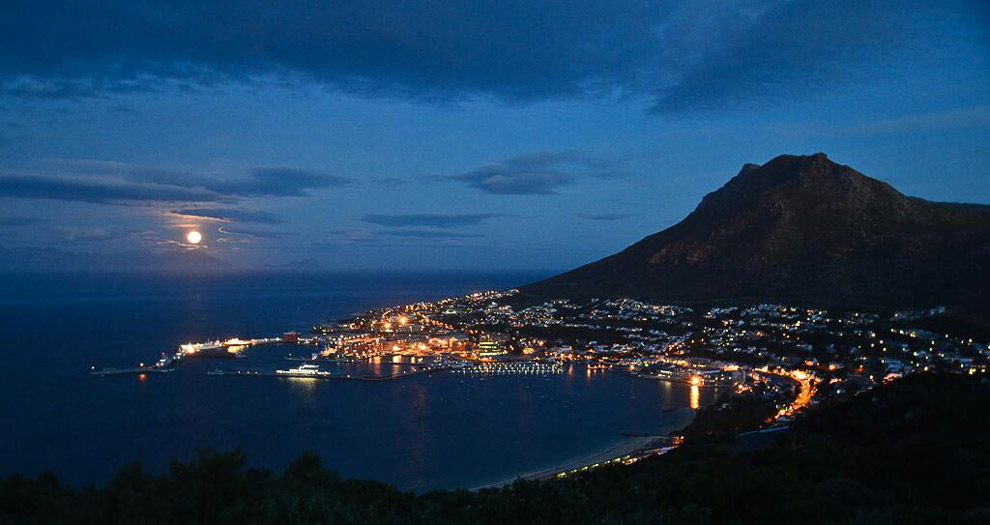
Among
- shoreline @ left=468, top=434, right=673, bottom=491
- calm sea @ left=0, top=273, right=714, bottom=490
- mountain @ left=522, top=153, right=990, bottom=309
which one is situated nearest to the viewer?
shoreline @ left=468, top=434, right=673, bottom=491

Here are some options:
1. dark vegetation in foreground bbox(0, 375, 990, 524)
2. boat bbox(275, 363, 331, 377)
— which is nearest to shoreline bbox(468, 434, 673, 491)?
dark vegetation in foreground bbox(0, 375, 990, 524)

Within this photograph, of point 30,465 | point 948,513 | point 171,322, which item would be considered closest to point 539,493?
point 948,513

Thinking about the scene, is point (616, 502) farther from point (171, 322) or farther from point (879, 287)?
point (171, 322)

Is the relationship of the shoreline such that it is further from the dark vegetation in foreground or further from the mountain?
the mountain

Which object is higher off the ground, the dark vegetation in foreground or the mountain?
the mountain

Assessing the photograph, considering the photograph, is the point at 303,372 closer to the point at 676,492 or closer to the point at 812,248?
the point at 676,492

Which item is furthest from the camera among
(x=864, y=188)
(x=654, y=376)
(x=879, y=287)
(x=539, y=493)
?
(x=864, y=188)

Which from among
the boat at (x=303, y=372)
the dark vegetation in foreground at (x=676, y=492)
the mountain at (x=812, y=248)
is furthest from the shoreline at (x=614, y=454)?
the mountain at (x=812, y=248)

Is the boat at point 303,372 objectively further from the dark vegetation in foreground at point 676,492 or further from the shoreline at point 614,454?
the dark vegetation in foreground at point 676,492
